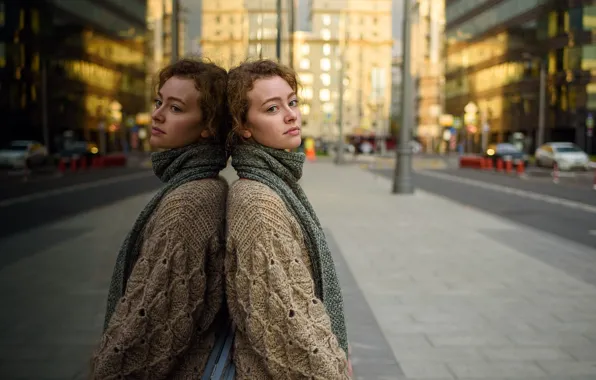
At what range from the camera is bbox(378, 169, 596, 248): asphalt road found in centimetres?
1344

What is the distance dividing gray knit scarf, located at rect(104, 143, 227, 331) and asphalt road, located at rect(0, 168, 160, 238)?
2.49 feet

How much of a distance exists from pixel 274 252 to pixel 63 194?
2.02m

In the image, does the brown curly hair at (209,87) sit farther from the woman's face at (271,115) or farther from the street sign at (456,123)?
the street sign at (456,123)

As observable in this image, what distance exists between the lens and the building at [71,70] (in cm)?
261

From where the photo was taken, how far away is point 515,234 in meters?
12.1

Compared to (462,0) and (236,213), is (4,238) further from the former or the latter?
(462,0)

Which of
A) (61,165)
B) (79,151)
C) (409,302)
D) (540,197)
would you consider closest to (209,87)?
(61,165)

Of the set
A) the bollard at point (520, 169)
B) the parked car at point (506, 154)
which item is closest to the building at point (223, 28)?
the bollard at point (520, 169)

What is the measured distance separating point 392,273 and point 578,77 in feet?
169

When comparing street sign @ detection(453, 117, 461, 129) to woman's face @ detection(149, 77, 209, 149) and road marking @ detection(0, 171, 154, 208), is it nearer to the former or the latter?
road marking @ detection(0, 171, 154, 208)

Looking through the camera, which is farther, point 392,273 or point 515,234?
point 515,234

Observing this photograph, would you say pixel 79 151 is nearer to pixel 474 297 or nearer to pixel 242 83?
pixel 242 83

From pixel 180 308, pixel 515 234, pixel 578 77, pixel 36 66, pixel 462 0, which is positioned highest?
pixel 462 0

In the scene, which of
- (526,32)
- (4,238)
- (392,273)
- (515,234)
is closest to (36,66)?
(4,238)
